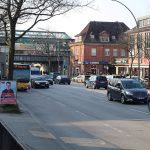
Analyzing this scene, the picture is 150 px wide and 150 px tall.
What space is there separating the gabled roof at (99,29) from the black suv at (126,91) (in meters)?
78.0

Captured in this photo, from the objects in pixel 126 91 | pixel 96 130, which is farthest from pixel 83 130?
pixel 126 91

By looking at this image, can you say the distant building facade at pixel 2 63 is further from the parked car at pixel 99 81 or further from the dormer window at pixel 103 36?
the dormer window at pixel 103 36

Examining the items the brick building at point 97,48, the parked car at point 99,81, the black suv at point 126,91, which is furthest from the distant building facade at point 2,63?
the brick building at point 97,48

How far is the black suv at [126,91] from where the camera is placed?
32375 millimetres

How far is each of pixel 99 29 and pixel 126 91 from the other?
84.1 meters

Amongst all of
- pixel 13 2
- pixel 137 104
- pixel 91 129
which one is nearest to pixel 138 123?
pixel 91 129

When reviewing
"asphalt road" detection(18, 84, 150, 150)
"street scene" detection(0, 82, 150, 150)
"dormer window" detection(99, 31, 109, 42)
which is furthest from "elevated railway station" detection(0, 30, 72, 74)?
"street scene" detection(0, 82, 150, 150)

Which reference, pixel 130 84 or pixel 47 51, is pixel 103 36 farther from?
pixel 130 84

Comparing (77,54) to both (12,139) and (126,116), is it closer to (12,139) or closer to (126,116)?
(126,116)

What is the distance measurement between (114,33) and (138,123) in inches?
3837

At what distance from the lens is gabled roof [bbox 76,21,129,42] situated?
114 meters

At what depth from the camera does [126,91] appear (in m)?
32.6

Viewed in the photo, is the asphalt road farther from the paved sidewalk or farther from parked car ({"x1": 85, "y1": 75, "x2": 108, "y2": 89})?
parked car ({"x1": 85, "y1": 75, "x2": 108, "y2": 89})

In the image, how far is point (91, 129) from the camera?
17547 millimetres
